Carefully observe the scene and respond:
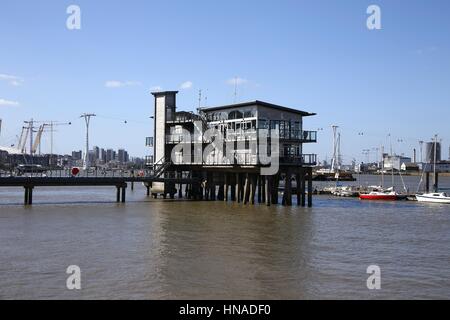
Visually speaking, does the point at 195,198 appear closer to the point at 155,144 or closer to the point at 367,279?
the point at 155,144

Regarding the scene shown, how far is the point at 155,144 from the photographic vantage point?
202ft

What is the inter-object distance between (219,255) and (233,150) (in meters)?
29.6

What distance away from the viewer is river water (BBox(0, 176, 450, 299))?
58.3ft

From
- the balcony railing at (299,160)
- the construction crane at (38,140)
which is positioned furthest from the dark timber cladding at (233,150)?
the construction crane at (38,140)

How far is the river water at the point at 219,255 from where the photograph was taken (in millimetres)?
17766

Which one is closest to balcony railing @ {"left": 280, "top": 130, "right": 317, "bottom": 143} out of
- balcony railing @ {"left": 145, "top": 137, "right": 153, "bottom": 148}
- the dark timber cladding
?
the dark timber cladding

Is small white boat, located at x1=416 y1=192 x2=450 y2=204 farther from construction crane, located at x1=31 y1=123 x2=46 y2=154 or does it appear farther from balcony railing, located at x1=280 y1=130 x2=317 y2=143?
construction crane, located at x1=31 y1=123 x2=46 y2=154

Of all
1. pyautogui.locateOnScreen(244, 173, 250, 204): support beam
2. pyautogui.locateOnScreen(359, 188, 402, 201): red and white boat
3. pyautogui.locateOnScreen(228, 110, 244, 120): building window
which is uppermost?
pyautogui.locateOnScreen(228, 110, 244, 120): building window

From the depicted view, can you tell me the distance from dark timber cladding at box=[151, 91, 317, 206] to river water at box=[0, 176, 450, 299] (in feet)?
30.4

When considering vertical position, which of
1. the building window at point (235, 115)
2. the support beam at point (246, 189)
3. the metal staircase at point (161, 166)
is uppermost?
the building window at point (235, 115)

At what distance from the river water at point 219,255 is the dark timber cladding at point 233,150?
9.28 metres

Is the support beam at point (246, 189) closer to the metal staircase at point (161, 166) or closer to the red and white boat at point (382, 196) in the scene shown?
the metal staircase at point (161, 166)

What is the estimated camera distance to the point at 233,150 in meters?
52.8

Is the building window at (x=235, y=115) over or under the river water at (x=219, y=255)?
over
